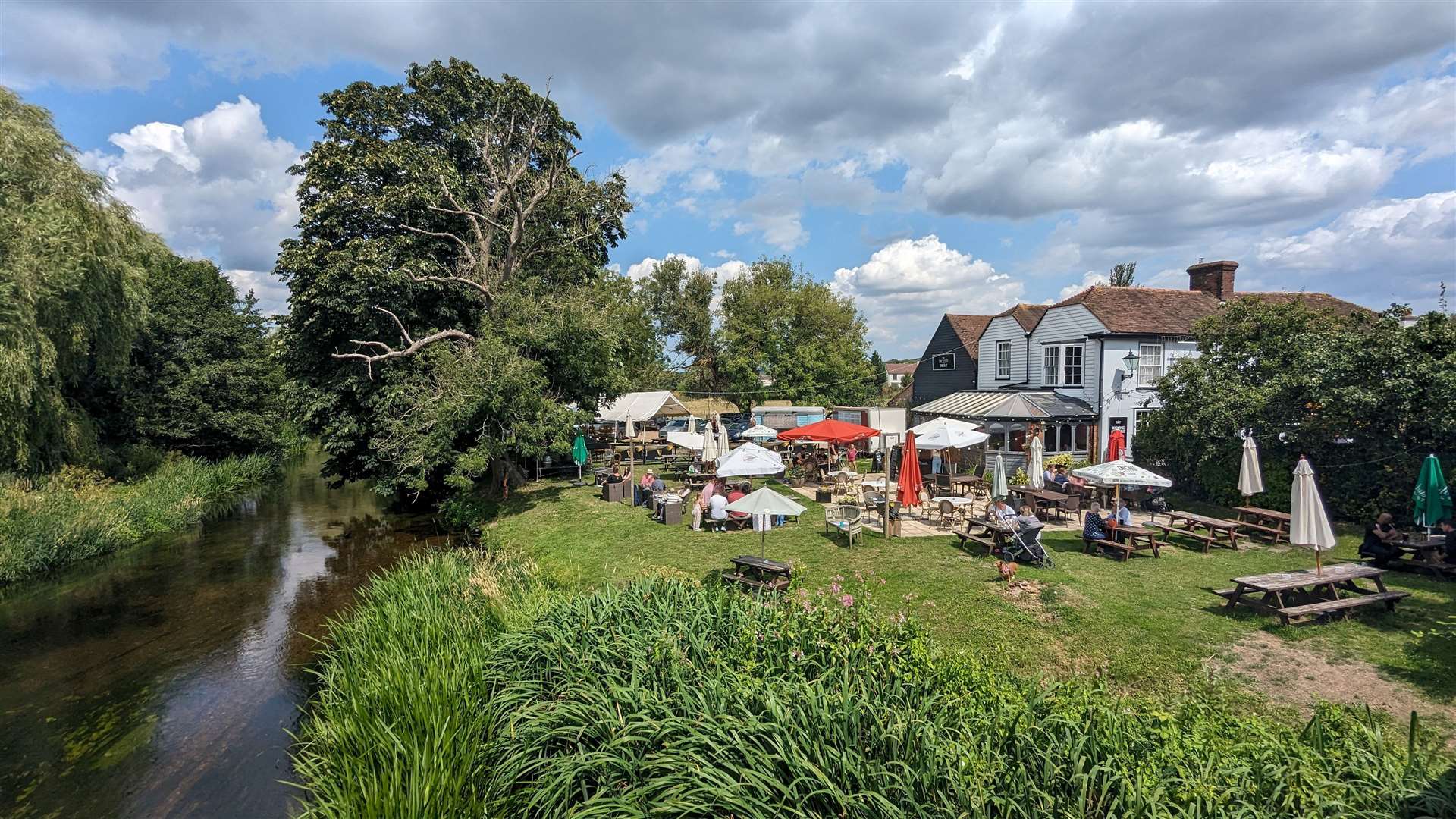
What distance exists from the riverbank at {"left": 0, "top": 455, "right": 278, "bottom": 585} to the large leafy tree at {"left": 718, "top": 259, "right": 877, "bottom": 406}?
29233 mm

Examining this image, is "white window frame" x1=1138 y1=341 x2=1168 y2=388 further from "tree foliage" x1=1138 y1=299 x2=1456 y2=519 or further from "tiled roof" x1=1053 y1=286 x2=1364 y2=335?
"tree foliage" x1=1138 y1=299 x2=1456 y2=519

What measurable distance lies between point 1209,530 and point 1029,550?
16.7ft

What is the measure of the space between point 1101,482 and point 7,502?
27.7m

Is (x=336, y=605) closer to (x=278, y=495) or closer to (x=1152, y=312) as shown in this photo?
(x=278, y=495)

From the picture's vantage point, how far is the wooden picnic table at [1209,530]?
→ 13671 millimetres

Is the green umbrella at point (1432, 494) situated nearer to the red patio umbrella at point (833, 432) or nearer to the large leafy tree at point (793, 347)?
the red patio umbrella at point (833, 432)

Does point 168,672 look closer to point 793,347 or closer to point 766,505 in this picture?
point 766,505

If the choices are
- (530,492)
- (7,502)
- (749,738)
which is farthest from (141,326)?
(749,738)

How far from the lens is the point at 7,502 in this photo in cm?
1700

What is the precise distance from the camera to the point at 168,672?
446 inches

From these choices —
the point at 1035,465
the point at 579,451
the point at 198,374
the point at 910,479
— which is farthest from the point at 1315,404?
the point at 198,374

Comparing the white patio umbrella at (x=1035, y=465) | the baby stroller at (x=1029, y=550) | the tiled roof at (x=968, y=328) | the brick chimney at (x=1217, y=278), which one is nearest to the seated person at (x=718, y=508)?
the baby stroller at (x=1029, y=550)

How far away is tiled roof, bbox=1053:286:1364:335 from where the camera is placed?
2494cm

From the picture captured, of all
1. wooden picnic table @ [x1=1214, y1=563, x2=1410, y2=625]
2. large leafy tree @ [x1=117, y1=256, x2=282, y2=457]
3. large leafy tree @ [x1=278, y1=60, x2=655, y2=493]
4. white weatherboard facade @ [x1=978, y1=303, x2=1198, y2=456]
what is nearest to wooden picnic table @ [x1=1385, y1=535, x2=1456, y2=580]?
wooden picnic table @ [x1=1214, y1=563, x2=1410, y2=625]
